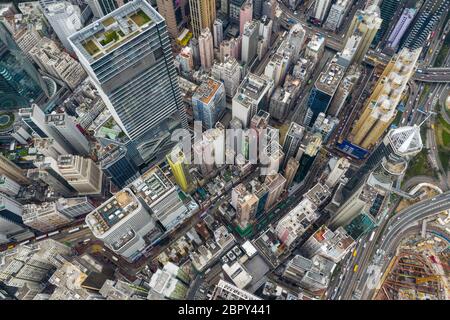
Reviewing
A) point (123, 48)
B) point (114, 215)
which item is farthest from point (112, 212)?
point (123, 48)

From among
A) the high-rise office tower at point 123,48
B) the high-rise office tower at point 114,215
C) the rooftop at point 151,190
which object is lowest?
the high-rise office tower at point 114,215

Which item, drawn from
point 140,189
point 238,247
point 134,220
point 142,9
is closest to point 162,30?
point 142,9

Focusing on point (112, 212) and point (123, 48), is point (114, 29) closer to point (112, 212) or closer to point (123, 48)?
point (123, 48)

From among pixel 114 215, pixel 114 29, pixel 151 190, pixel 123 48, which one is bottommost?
pixel 114 215

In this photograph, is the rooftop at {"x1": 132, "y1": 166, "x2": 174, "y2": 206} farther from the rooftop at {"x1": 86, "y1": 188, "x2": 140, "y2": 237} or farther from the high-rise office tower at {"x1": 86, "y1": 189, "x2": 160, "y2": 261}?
the rooftop at {"x1": 86, "y1": 188, "x2": 140, "y2": 237}

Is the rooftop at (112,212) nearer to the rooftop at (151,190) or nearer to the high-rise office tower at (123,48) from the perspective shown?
the rooftop at (151,190)

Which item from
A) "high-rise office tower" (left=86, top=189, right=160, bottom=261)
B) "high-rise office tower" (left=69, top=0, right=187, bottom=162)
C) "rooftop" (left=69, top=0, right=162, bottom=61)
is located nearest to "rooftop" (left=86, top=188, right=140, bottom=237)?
"high-rise office tower" (left=86, top=189, right=160, bottom=261)

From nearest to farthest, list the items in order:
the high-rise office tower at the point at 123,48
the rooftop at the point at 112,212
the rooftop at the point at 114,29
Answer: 1. the rooftop at the point at 114,29
2. the high-rise office tower at the point at 123,48
3. the rooftop at the point at 112,212

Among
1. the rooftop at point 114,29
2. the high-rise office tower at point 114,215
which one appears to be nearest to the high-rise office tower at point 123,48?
the rooftop at point 114,29

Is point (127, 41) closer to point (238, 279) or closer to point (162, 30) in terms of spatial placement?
point (162, 30)

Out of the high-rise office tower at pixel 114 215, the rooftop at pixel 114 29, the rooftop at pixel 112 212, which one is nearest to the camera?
the rooftop at pixel 114 29
